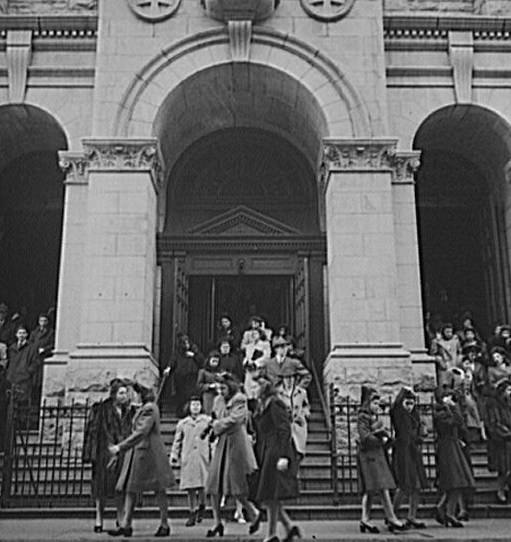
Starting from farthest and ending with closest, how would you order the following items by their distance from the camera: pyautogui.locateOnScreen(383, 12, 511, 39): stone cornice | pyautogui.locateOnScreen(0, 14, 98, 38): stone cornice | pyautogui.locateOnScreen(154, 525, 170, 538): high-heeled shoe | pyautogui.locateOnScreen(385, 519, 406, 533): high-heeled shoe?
pyautogui.locateOnScreen(383, 12, 511, 39): stone cornice < pyautogui.locateOnScreen(0, 14, 98, 38): stone cornice < pyautogui.locateOnScreen(385, 519, 406, 533): high-heeled shoe < pyautogui.locateOnScreen(154, 525, 170, 538): high-heeled shoe

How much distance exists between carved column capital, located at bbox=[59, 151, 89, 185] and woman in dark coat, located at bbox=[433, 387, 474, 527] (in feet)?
31.8

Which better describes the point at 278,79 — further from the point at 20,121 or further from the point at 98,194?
the point at 20,121

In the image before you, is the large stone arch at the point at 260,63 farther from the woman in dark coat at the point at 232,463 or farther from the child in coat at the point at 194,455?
the woman in dark coat at the point at 232,463

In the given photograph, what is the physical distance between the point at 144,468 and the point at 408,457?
3579mm

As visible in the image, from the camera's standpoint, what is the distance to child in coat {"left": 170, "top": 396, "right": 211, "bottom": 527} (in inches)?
440

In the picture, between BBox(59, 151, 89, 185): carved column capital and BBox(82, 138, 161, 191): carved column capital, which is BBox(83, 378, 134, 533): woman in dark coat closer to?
BBox(82, 138, 161, 191): carved column capital

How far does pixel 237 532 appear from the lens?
32.9 ft

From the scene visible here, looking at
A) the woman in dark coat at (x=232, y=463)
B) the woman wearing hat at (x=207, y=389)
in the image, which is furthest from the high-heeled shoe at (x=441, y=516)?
the woman wearing hat at (x=207, y=389)

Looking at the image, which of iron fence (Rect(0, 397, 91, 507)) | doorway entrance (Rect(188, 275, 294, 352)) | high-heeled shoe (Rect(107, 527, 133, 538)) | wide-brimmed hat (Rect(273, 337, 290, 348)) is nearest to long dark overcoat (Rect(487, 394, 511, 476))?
wide-brimmed hat (Rect(273, 337, 290, 348))

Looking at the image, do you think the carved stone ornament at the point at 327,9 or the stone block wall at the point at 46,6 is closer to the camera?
the carved stone ornament at the point at 327,9

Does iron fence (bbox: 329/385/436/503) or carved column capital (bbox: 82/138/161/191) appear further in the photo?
carved column capital (bbox: 82/138/161/191)

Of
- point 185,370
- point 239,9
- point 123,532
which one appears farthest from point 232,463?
point 239,9

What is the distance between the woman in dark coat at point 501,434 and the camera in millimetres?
11867

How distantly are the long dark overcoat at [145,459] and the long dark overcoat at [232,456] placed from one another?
1.96 feet
